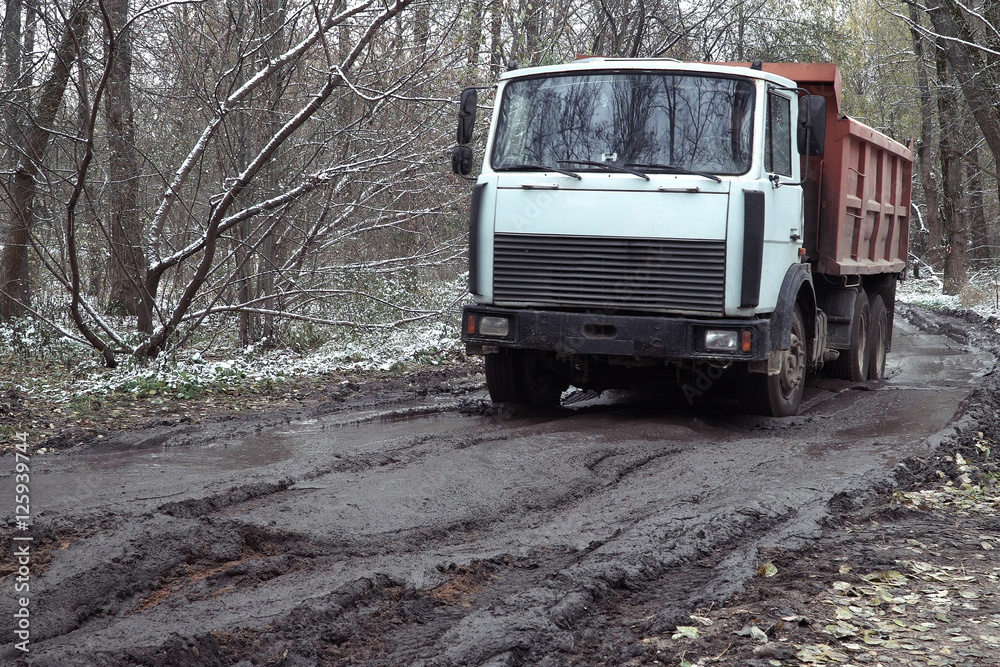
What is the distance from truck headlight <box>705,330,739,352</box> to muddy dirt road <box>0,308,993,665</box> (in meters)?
0.70

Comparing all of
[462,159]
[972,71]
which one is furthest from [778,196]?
[972,71]

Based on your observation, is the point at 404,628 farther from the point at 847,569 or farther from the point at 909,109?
the point at 909,109

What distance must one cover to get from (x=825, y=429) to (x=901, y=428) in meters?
0.60

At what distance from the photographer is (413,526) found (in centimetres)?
491

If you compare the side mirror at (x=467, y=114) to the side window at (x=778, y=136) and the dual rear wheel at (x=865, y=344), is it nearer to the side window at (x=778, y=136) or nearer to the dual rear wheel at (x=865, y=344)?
the side window at (x=778, y=136)

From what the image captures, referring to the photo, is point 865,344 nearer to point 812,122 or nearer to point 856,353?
point 856,353

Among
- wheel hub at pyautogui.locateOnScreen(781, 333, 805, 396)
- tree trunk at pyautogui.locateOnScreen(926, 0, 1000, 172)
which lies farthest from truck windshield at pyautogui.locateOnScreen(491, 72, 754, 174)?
tree trunk at pyautogui.locateOnScreen(926, 0, 1000, 172)

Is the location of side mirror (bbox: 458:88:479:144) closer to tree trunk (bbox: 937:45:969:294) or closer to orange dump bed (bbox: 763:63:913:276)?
orange dump bed (bbox: 763:63:913:276)

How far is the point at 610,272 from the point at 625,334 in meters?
0.47

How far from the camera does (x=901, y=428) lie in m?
7.66

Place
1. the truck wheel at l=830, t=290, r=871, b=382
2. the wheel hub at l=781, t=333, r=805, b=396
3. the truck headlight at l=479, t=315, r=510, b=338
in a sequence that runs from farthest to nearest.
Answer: the truck wheel at l=830, t=290, r=871, b=382 → the wheel hub at l=781, t=333, r=805, b=396 → the truck headlight at l=479, t=315, r=510, b=338

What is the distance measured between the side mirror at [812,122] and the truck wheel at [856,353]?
2.97 m

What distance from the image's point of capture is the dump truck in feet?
23.0

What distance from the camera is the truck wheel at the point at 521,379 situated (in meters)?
8.38
